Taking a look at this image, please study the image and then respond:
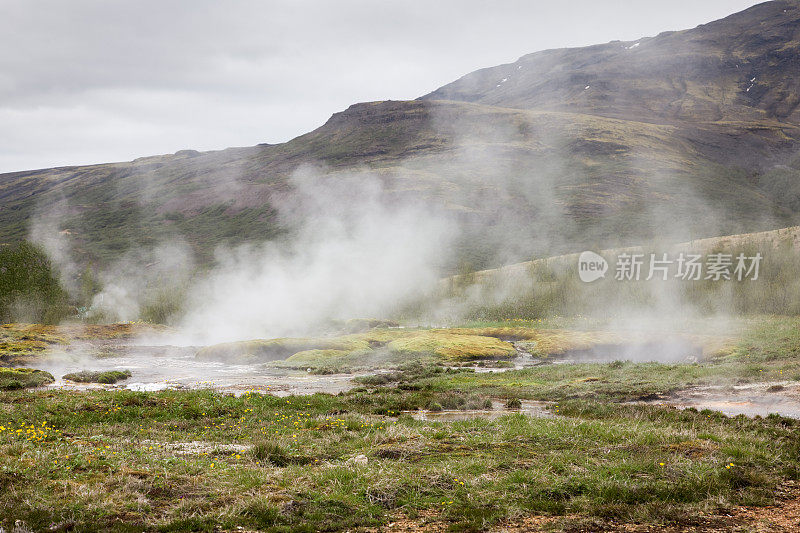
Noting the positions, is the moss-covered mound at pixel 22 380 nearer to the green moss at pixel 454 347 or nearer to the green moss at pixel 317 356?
the green moss at pixel 317 356

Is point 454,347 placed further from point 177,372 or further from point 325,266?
point 325,266

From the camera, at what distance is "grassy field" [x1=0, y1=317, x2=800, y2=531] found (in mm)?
8562

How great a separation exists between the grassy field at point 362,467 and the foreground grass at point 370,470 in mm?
40

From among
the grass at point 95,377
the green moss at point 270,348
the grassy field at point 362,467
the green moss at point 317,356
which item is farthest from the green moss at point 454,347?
the grassy field at point 362,467

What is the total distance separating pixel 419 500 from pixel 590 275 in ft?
241

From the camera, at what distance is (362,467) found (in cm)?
1110

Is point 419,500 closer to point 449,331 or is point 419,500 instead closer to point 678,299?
point 449,331

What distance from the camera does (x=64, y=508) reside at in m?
8.25

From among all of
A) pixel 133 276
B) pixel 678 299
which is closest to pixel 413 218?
pixel 133 276

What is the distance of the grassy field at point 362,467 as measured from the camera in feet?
28.1

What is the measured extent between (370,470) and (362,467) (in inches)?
14.0

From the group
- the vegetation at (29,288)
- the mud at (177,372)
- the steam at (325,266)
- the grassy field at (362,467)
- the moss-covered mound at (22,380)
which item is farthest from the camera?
the steam at (325,266)

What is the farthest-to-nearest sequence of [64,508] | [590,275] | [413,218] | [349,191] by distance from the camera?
[349,191], [413,218], [590,275], [64,508]

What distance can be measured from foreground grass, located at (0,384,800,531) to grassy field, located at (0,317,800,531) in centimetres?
4
